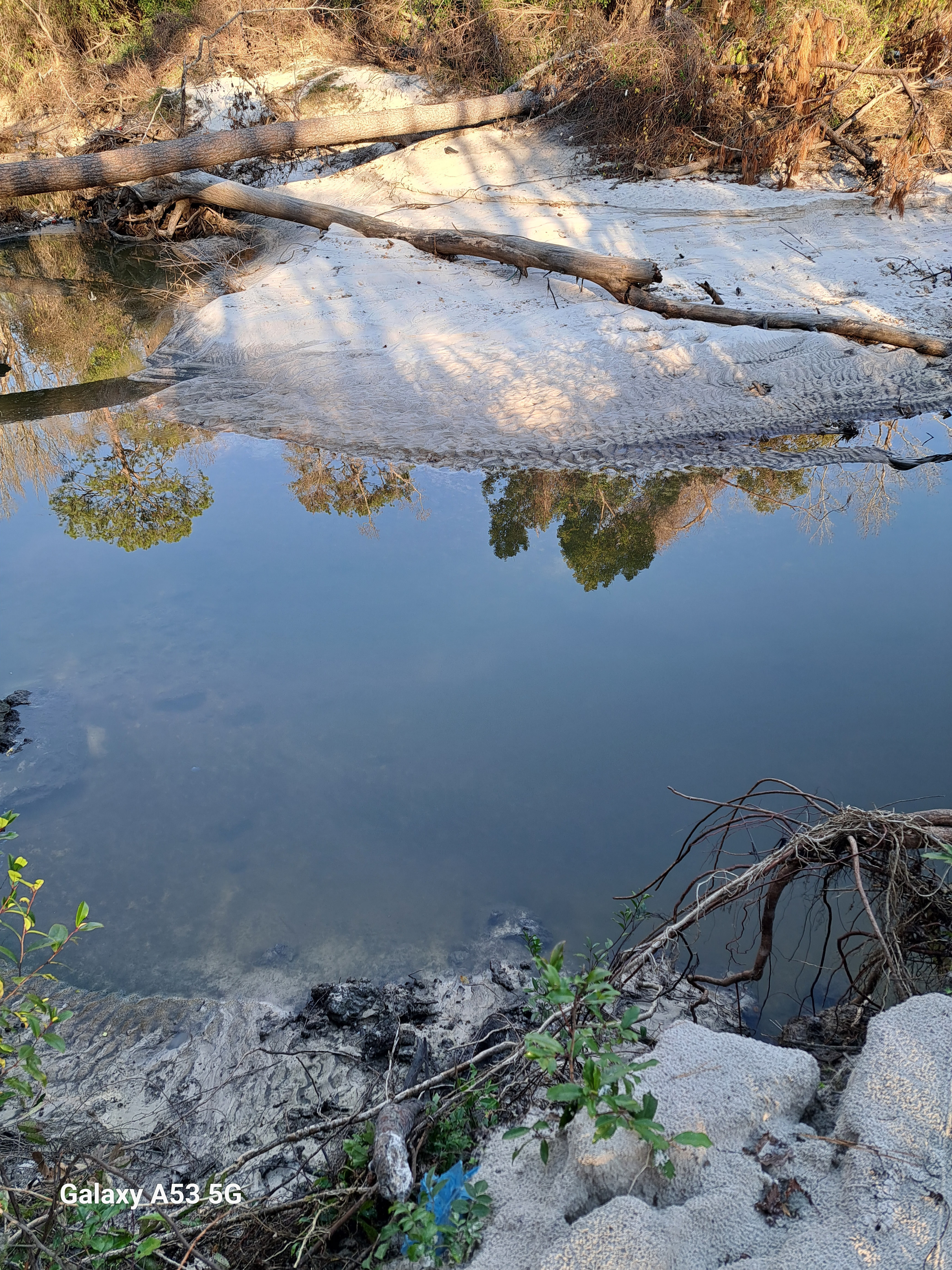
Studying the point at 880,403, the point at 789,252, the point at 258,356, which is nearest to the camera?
the point at 880,403

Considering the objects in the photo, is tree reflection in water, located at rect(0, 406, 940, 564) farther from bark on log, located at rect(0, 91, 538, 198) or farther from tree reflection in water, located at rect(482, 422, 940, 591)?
bark on log, located at rect(0, 91, 538, 198)

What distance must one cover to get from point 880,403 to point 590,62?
8.57 meters

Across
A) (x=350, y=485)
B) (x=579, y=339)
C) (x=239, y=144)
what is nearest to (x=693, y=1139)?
(x=350, y=485)

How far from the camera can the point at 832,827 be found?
7.84 feet

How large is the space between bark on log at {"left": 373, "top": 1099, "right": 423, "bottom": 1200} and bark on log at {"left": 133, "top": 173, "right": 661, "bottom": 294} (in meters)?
7.92

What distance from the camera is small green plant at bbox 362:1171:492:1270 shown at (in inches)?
68.9

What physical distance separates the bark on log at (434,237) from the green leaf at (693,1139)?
8104 millimetres

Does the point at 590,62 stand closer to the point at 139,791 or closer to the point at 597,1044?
the point at 139,791

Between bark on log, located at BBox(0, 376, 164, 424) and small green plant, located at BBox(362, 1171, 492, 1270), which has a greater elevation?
bark on log, located at BBox(0, 376, 164, 424)

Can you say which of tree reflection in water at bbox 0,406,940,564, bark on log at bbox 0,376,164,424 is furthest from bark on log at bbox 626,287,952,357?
bark on log at bbox 0,376,164,424

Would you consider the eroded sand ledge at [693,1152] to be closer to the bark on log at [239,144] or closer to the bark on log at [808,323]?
the bark on log at [808,323]

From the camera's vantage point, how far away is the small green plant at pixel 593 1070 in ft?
5.48

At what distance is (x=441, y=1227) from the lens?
5.73 ft

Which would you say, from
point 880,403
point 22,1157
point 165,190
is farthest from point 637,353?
point 165,190
